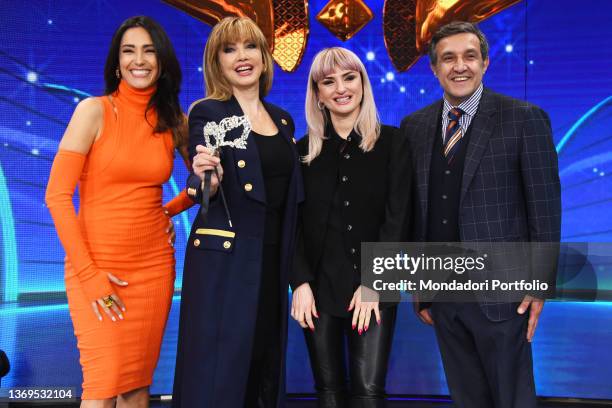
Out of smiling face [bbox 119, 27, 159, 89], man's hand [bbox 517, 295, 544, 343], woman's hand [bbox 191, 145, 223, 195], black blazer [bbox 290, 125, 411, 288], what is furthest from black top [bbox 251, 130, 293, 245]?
man's hand [bbox 517, 295, 544, 343]

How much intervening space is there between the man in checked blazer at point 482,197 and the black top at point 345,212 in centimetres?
13

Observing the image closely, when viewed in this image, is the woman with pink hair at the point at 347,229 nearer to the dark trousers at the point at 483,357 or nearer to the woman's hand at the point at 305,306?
the woman's hand at the point at 305,306

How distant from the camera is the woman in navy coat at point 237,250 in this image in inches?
97.8

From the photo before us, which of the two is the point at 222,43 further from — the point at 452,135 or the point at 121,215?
the point at 452,135

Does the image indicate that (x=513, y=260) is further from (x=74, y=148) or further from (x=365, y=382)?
(x=74, y=148)

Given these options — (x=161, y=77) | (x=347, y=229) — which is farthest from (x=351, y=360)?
(x=161, y=77)

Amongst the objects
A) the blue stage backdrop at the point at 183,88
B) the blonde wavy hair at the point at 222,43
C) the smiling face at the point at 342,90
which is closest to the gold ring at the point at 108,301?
the blonde wavy hair at the point at 222,43

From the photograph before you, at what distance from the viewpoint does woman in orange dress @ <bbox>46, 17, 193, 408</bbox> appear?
2.66 metres

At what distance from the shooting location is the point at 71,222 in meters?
2.62

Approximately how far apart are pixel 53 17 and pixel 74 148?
214 cm

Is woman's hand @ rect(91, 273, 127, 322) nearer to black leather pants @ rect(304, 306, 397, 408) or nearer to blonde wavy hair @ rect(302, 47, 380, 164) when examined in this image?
black leather pants @ rect(304, 306, 397, 408)

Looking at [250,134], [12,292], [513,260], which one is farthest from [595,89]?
[12,292]

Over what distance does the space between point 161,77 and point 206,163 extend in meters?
0.83

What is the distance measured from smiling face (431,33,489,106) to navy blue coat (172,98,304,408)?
35.7 inches
